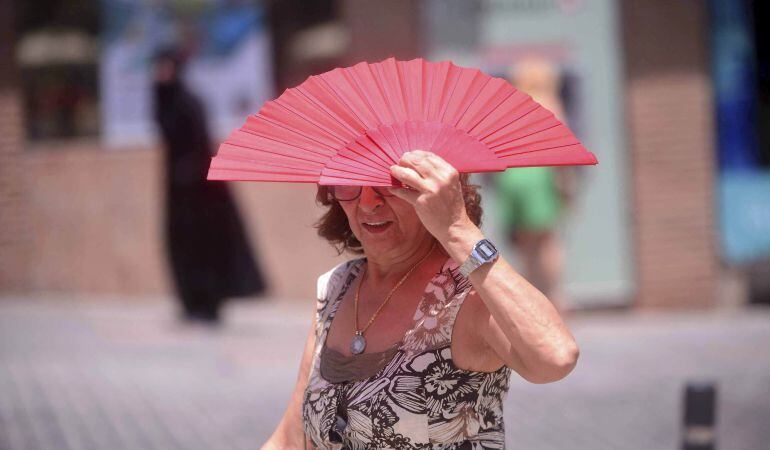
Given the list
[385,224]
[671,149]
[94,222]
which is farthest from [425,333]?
[94,222]

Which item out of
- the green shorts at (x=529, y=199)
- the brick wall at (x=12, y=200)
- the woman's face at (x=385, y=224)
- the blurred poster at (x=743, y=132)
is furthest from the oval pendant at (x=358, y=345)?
the brick wall at (x=12, y=200)

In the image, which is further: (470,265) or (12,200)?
(12,200)

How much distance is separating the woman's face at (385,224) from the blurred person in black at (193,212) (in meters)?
7.37

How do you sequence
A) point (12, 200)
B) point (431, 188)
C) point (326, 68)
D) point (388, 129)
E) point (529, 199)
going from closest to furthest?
point (431, 188), point (388, 129), point (529, 199), point (326, 68), point (12, 200)

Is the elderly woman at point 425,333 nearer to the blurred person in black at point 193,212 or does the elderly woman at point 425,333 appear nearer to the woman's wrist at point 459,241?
the woman's wrist at point 459,241

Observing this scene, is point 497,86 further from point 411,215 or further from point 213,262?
point 213,262

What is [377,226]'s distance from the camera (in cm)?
268

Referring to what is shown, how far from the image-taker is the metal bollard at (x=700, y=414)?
433 centimetres

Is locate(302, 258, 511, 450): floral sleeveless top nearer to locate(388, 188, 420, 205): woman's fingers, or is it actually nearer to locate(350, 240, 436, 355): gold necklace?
locate(350, 240, 436, 355): gold necklace

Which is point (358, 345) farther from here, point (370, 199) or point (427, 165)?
point (427, 165)

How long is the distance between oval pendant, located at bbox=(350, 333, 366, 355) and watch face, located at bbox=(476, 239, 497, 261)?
1.43ft

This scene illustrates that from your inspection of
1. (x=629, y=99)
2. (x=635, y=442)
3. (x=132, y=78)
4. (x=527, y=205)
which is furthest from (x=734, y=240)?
(x=132, y=78)

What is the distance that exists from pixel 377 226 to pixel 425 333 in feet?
0.85

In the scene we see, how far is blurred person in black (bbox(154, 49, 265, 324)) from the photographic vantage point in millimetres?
9922
